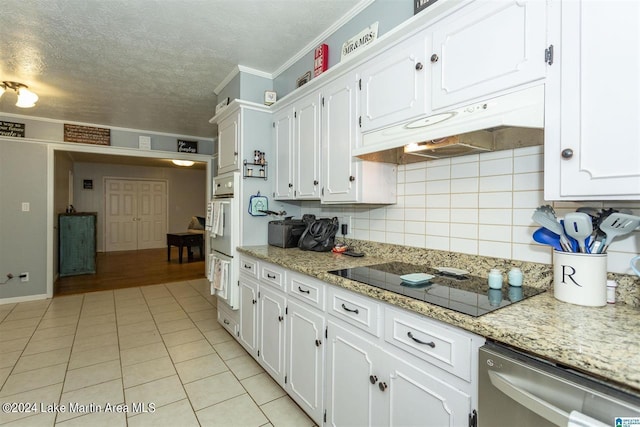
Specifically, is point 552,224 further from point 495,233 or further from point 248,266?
point 248,266

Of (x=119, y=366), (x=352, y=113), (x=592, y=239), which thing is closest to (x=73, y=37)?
(x=352, y=113)

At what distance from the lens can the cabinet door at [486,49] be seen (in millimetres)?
1077

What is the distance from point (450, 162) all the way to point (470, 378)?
3.75ft

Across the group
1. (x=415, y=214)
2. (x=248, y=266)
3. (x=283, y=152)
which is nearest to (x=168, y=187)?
(x=283, y=152)

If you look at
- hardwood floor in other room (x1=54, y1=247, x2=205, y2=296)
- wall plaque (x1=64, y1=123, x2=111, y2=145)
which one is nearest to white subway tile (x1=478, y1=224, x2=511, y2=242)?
hardwood floor in other room (x1=54, y1=247, x2=205, y2=296)

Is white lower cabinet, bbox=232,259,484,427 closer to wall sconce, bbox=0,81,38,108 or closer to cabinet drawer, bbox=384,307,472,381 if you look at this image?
cabinet drawer, bbox=384,307,472,381

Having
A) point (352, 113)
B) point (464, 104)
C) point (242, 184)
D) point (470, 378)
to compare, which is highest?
point (352, 113)

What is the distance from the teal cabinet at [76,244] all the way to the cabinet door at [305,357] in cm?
548

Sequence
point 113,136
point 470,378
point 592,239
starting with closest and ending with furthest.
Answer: point 470,378, point 592,239, point 113,136

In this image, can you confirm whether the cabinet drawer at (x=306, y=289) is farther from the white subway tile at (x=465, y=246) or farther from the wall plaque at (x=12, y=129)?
the wall plaque at (x=12, y=129)

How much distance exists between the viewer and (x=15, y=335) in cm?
292

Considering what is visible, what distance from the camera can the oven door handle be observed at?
0.72 meters

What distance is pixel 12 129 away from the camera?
157 inches

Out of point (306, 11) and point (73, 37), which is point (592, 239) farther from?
point (73, 37)
